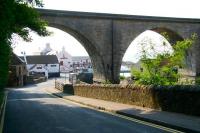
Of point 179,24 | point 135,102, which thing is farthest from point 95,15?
point 135,102

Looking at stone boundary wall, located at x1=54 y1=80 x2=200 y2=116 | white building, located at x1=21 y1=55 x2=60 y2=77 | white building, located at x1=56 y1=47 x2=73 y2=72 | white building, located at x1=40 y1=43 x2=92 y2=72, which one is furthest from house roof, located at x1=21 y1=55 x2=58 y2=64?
stone boundary wall, located at x1=54 y1=80 x2=200 y2=116

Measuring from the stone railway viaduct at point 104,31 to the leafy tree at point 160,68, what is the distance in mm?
19051

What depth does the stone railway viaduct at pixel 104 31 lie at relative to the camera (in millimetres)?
49062

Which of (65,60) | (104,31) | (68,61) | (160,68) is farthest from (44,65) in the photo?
(160,68)

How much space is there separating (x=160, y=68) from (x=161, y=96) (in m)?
12.8

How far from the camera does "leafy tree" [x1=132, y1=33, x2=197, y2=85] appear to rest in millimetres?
28812

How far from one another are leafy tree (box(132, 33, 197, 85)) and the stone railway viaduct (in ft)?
62.5

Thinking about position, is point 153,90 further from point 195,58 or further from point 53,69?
point 53,69

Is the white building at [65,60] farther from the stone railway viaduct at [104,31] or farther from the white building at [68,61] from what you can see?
the stone railway viaduct at [104,31]

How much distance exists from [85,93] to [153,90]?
1907 centimetres

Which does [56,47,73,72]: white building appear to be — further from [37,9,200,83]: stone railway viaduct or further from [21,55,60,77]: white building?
[37,9,200,83]: stone railway viaduct

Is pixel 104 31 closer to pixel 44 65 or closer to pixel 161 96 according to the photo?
pixel 161 96

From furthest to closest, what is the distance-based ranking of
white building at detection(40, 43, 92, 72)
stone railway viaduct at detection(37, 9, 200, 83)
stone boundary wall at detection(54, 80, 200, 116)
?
1. white building at detection(40, 43, 92, 72)
2. stone railway viaduct at detection(37, 9, 200, 83)
3. stone boundary wall at detection(54, 80, 200, 116)

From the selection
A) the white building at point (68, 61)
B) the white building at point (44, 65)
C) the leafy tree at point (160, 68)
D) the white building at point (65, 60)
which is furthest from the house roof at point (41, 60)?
the leafy tree at point (160, 68)
